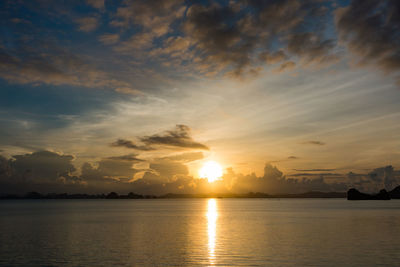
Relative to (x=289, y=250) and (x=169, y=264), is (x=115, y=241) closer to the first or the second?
(x=169, y=264)

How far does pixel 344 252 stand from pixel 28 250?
4744cm

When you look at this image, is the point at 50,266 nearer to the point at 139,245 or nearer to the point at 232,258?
the point at 139,245

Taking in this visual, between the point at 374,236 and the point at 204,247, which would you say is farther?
the point at 374,236

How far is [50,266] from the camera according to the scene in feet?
134

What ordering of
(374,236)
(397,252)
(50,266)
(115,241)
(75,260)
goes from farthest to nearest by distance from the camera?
(374,236)
(115,241)
(397,252)
(75,260)
(50,266)

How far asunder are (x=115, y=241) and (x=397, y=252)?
4559 cm

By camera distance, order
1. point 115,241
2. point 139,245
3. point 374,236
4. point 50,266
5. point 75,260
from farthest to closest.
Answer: point 374,236, point 115,241, point 139,245, point 75,260, point 50,266

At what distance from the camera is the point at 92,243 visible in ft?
192

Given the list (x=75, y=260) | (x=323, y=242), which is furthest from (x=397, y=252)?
(x=75, y=260)

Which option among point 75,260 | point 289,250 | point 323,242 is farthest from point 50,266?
point 323,242

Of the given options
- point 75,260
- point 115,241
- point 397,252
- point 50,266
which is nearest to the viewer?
point 50,266

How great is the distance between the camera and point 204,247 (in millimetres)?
54625

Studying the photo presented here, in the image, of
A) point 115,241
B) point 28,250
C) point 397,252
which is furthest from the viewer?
point 115,241

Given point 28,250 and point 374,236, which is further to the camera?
point 374,236
